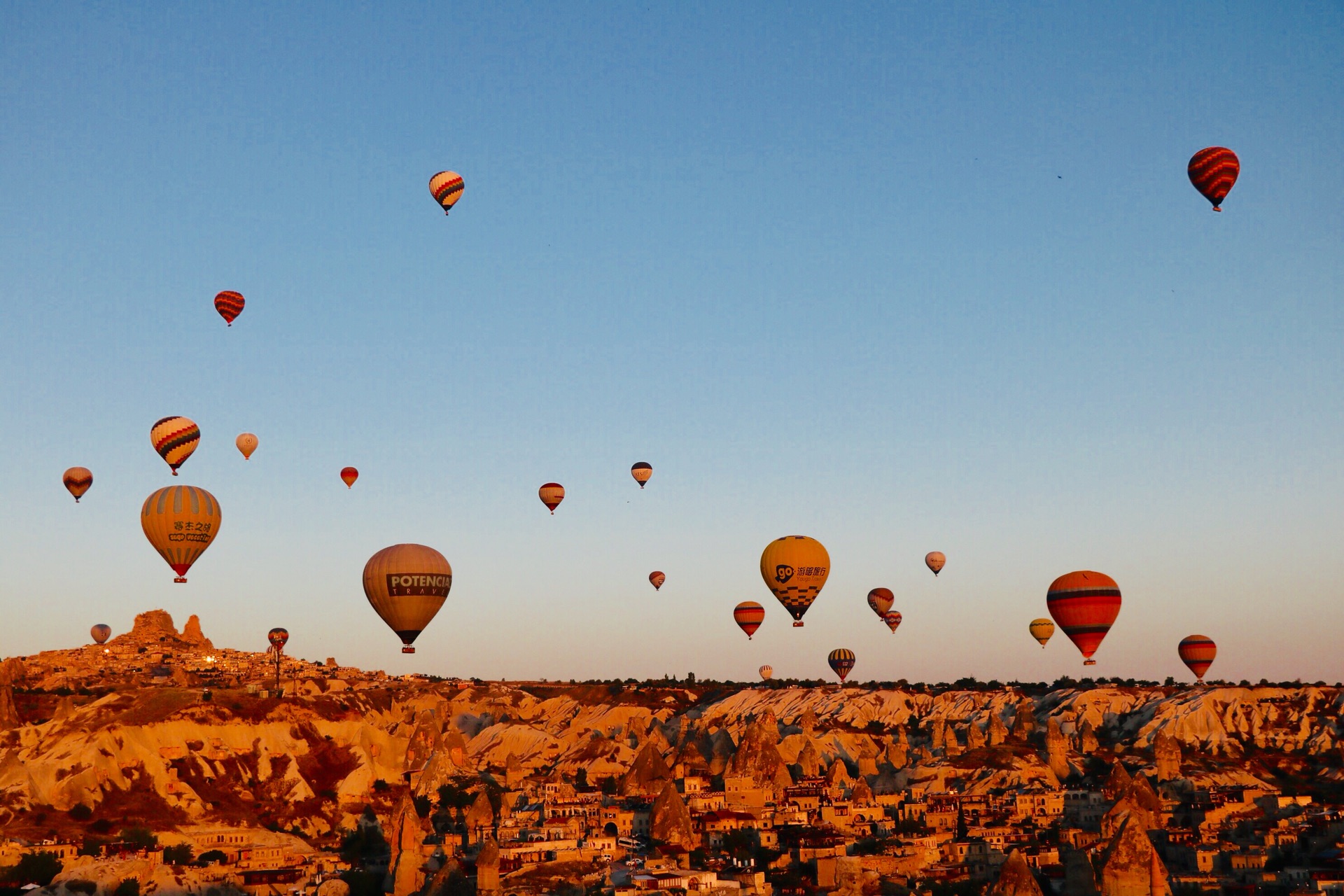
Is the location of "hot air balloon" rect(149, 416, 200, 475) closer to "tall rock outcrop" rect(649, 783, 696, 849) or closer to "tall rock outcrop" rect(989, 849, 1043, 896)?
"tall rock outcrop" rect(649, 783, 696, 849)

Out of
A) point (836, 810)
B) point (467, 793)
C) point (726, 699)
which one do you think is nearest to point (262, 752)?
point (467, 793)

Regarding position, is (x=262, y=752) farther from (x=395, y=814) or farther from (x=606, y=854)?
(x=606, y=854)

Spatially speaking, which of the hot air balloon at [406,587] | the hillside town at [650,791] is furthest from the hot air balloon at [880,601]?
the hot air balloon at [406,587]

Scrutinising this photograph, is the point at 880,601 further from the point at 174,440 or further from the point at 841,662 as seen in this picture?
the point at 174,440

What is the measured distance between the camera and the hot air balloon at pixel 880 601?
382 feet

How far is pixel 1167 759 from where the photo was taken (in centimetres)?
10162

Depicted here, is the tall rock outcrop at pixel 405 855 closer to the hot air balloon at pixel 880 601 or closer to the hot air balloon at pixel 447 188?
the hot air balloon at pixel 447 188

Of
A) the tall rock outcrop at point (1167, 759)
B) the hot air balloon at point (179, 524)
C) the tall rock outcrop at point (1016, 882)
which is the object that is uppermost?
the hot air balloon at point (179, 524)

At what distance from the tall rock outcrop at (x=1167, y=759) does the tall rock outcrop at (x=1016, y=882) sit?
4181 centimetres

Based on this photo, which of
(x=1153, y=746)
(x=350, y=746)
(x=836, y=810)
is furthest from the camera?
(x=1153, y=746)

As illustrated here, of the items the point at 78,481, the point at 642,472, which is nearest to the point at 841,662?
the point at 642,472

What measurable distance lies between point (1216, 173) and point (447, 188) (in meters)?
35.6

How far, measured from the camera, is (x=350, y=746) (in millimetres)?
101250

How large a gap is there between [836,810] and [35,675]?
77.7 meters
